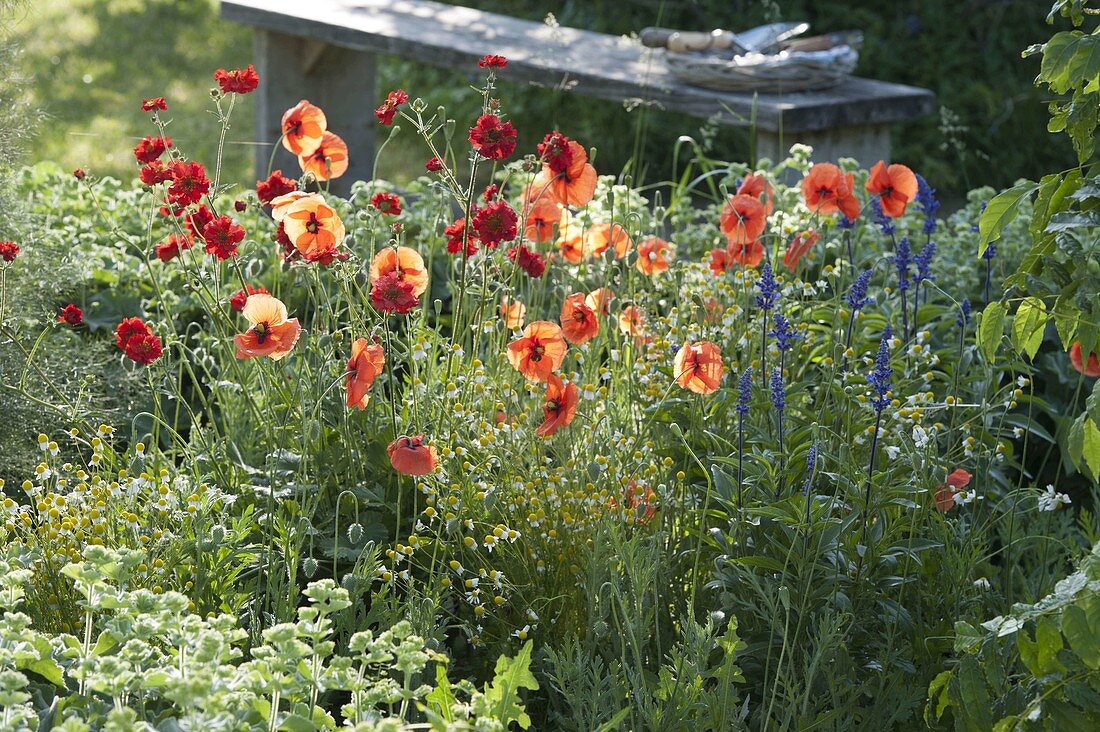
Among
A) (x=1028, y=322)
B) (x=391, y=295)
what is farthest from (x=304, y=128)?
(x=1028, y=322)

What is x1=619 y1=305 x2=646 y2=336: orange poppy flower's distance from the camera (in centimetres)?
230

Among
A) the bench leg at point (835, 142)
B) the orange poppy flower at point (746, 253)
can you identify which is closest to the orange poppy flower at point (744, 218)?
the orange poppy flower at point (746, 253)

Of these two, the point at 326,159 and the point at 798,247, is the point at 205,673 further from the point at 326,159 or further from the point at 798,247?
the point at 798,247

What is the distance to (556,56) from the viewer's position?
14.0 feet

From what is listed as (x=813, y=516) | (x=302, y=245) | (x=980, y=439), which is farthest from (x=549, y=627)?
(x=980, y=439)

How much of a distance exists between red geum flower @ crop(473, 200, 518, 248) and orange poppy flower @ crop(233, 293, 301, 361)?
31cm

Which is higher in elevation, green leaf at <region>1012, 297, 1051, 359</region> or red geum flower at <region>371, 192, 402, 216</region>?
green leaf at <region>1012, 297, 1051, 359</region>

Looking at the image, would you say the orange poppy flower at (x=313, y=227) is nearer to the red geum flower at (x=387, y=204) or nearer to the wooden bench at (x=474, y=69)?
the red geum flower at (x=387, y=204)

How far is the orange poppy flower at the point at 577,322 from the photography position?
6.84 ft

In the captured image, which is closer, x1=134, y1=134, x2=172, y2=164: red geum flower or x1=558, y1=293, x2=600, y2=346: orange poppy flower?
x1=134, y1=134, x2=172, y2=164: red geum flower

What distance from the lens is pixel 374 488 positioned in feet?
6.74

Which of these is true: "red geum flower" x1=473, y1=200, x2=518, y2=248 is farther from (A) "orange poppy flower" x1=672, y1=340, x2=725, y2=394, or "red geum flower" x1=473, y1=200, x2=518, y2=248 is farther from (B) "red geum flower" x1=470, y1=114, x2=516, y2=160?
(A) "orange poppy flower" x1=672, y1=340, x2=725, y2=394

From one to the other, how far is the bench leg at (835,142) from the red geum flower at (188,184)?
7.51 ft

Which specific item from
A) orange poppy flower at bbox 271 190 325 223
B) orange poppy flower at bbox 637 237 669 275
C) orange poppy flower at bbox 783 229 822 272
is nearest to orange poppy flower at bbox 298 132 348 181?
orange poppy flower at bbox 271 190 325 223
